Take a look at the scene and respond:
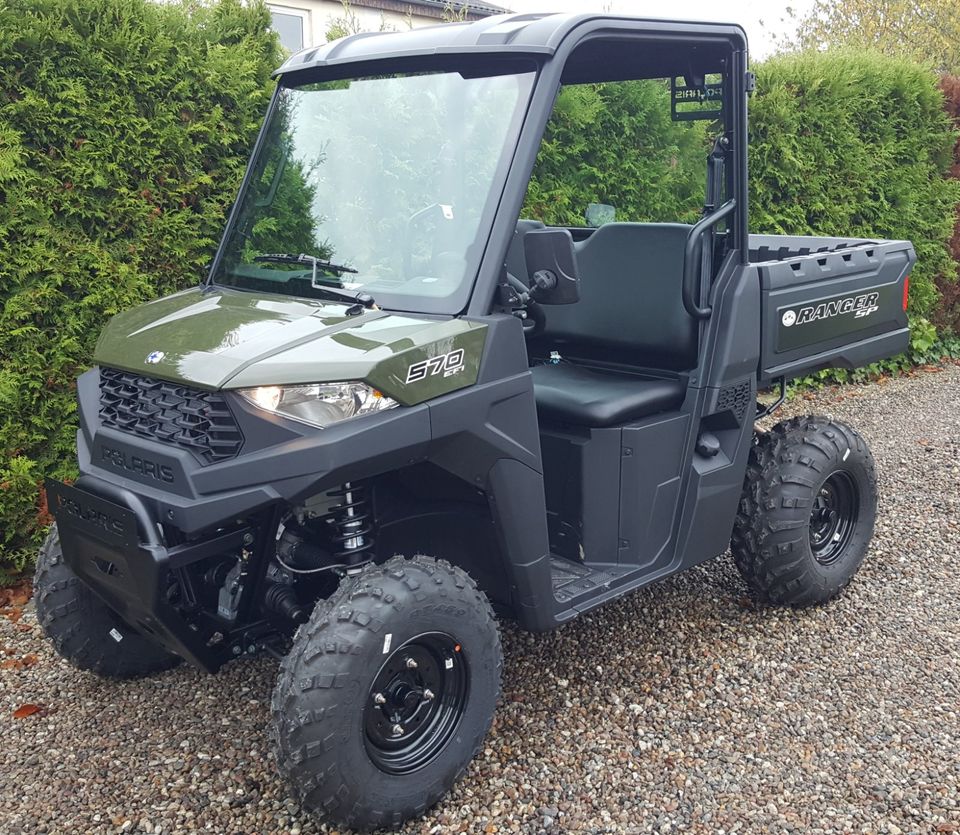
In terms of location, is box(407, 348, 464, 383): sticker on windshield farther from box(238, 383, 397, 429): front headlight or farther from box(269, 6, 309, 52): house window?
box(269, 6, 309, 52): house window

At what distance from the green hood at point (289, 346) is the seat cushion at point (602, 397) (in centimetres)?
74

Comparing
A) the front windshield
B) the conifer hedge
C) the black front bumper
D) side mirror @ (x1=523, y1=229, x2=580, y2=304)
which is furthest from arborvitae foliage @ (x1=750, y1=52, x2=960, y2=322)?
the black front bumper

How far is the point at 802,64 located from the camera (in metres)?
7.56

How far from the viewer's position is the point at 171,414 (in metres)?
2.65

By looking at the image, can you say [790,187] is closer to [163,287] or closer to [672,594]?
[672,594]

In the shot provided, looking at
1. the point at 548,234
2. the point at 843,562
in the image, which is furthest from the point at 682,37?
the point at 843,562

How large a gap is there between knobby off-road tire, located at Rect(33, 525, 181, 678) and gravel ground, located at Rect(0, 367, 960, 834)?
0.15m

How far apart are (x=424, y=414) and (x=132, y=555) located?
855 millimetres

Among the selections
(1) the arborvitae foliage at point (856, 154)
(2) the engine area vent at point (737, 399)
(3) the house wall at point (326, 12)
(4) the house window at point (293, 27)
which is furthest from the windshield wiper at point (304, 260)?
(4) the house window at point (293, 27)

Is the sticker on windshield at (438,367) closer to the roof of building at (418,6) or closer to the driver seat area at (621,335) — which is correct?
the driver seat area at (621,335)

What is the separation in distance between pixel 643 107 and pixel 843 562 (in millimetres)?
2370

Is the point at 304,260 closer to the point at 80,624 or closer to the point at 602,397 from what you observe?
the point at 602,397

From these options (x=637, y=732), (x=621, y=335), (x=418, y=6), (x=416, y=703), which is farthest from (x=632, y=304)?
(x=418, y=6)

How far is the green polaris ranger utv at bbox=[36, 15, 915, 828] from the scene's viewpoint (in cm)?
256
